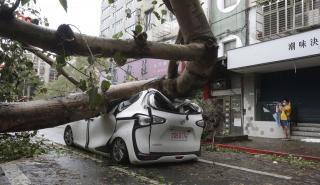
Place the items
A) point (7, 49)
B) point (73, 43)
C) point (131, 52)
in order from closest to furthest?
point (73, 43) < point (131, 52) < point (7, 49)

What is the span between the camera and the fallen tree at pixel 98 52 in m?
3.06

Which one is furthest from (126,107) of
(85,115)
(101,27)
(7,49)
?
(101,27)

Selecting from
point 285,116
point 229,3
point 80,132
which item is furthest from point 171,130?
point 229,3

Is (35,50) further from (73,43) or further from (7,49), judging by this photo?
(73,43)

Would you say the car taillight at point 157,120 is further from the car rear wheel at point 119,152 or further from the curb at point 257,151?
the curb at point 257,151

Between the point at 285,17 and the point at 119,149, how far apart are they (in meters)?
11.8

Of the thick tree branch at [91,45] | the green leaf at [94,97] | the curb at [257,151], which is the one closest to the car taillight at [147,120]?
the thick tree branch at [91,45]

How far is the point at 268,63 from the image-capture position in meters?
15.3

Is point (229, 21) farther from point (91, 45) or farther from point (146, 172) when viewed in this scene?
point (91, 45)

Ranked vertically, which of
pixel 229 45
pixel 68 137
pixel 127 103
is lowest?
pixel 68 137

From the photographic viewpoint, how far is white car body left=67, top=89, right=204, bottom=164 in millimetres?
7328

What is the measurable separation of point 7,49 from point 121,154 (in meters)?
3.34

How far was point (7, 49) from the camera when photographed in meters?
5.40

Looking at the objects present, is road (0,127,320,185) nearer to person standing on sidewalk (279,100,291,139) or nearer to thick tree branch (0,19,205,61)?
thick tree branch (0,19,205,61)
